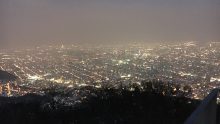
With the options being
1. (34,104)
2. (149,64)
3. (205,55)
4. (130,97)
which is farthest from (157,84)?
(205,55)

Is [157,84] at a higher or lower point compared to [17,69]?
higher

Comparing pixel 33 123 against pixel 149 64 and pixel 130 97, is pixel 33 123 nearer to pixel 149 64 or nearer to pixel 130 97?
pixel 130 97

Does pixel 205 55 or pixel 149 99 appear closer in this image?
pixel 149 99

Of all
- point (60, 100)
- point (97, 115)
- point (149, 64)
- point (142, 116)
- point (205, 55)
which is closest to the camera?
point (142, 116)

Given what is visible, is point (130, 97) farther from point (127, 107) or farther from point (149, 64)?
point (149, 64)

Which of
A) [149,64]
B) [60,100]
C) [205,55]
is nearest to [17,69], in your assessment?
[149,64]

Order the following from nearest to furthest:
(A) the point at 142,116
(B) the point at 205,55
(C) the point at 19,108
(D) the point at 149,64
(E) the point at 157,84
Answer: (A) the point at 142,116 → (C) the point at 19,108 → (E) the point at 157,84 → (D) the point at 149,64 → (B) the point at 205,55
